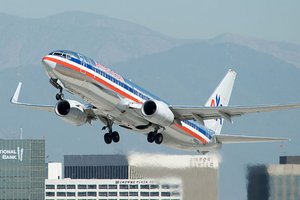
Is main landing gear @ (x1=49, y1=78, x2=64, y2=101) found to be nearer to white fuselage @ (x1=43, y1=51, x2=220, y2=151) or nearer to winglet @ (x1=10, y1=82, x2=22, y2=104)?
white fuselage @ (x1=43, y1=51, x2=220, y2=151)

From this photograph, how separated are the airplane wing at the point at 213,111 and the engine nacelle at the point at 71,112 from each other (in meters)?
6.01

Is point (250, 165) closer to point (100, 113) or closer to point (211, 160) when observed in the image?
point (211, 160)

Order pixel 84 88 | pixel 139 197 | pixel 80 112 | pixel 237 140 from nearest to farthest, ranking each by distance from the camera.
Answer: pixel 84 88 → pixel 80 112 → pixel 237 140 → pixel 139 197

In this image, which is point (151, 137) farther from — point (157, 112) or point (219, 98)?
point (219, 98)

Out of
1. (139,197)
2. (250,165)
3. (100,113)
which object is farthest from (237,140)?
(139,197)

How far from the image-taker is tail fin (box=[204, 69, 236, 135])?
346ft

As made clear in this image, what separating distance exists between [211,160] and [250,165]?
345 cm

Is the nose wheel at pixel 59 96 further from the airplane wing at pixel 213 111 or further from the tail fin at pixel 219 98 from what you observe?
the tail fin at pixel 219 98

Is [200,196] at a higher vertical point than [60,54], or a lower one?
lower

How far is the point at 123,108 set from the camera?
88438 mm

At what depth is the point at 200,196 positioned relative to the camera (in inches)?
4021

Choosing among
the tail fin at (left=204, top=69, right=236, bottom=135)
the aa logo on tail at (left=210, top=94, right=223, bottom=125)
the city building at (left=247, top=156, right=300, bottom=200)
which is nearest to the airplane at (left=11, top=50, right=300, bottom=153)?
the city building at (left=247, top=156, right=300, bottom=200)

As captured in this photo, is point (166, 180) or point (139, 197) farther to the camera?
point (139, 197)

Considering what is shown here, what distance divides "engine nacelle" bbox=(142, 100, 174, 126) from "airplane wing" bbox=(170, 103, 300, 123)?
73.6 inches
